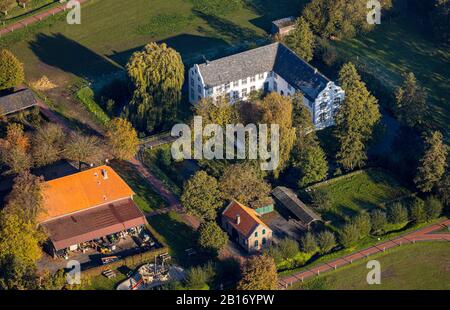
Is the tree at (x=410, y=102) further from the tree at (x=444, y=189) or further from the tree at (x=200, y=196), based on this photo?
the tree at (x=200, y=196)

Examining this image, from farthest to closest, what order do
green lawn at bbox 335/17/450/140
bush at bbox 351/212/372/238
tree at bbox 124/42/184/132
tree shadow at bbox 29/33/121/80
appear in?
tree shadow at bbox 29/33/121/80
green lawn at bbox 335/17/450/140
tree at bbox 124/42/184/132
bush at bbox 351/212/372/238

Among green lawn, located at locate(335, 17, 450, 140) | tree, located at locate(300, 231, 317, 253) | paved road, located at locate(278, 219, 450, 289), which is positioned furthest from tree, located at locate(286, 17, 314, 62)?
tree, located at locate(300, 231, 317, 253)

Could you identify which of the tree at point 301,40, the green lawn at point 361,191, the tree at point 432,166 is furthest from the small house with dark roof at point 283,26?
the tree at point 432,166

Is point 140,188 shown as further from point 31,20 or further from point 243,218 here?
point 31,20

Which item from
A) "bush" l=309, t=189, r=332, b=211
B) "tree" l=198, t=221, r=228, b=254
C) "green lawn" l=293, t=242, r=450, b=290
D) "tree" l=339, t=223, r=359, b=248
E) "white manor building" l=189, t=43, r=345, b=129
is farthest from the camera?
"white manor building" l=189, t=43, r=345, b=129

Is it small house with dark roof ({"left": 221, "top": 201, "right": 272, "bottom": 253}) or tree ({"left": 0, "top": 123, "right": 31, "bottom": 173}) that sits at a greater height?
tree ({"left": 0, "top": 123, "right": 31, "bottom": 173})

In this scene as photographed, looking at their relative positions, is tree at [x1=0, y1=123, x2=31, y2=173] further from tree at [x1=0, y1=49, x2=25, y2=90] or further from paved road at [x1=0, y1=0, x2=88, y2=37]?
paved road at [x1=0, y1=0, x2=88, y2=37]
